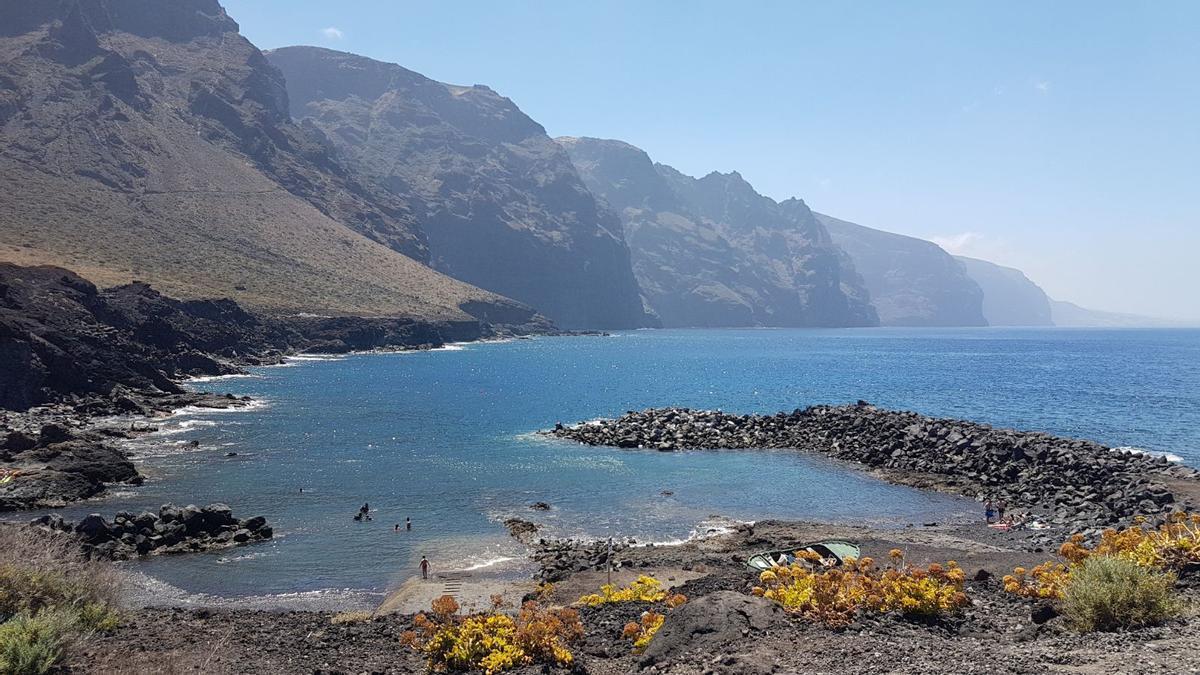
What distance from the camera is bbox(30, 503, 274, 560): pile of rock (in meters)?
30.2

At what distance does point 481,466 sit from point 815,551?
91.8 feet

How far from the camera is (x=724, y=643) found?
566 inches

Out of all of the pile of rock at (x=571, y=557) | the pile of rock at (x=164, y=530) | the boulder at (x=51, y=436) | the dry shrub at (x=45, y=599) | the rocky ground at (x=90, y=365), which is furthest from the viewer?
the boulder at (x=51, y=436)

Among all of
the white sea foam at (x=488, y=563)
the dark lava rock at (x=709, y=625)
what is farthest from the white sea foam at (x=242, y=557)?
the dark lava rock at (x=709, y=625)

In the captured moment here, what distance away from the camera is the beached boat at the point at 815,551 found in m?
25.8

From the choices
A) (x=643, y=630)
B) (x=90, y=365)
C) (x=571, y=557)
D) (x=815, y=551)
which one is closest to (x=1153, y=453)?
(x=815, y=551)

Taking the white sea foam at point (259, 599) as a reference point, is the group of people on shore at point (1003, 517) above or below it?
above

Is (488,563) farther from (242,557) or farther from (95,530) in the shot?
(95,530)

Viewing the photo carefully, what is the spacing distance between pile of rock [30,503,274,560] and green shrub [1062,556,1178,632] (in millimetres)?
30487

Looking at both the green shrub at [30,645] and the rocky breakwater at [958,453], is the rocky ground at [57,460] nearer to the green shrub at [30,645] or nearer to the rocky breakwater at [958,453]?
the green shrub at [30,645]

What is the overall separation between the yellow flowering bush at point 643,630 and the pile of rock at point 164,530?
22078mm

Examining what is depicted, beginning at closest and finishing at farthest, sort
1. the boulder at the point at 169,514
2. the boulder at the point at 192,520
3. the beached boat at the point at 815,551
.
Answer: the beached boat at the point at 815,551 → the boulder at the point at 192,520 → the boulder at the point at 169,514

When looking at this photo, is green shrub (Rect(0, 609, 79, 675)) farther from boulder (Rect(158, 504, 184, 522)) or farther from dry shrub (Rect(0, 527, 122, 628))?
boulder (Rect(158, 504, 184, 522))

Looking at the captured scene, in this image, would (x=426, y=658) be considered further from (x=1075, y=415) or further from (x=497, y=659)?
(x=1075, y=415)
